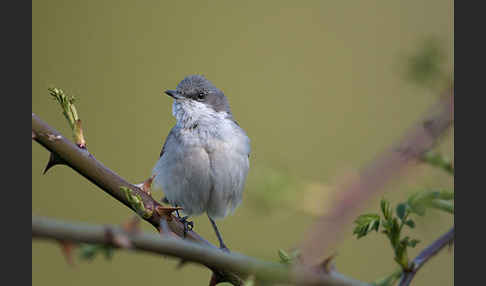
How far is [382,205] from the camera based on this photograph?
2.88ft

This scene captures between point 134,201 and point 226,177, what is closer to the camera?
point 134,201

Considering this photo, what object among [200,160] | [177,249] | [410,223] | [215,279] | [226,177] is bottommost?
[226,177]

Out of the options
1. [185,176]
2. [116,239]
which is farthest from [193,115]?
[116,239]

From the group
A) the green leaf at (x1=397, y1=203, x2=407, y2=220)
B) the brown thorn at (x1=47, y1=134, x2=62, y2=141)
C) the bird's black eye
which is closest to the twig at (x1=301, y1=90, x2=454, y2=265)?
the green leaf at (x1=397, y1=203, x2=407, y2=220)

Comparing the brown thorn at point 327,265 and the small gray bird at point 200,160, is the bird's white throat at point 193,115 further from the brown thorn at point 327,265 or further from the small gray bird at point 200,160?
the brown thorn at point 327,265

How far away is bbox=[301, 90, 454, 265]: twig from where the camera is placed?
0.58 m

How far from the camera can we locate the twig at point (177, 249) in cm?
48

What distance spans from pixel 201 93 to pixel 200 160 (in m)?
0.52

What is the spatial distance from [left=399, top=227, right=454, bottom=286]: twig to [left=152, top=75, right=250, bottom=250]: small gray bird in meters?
1.65

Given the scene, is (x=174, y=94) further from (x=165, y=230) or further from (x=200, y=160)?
(x=165, y=230)

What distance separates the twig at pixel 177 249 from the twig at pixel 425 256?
31 cm

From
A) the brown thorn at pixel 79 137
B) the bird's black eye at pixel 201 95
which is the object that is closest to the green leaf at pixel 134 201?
the brown thorn at pixel 79 137

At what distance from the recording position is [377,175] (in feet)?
2.14

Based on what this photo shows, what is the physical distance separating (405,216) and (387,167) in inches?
11.1
